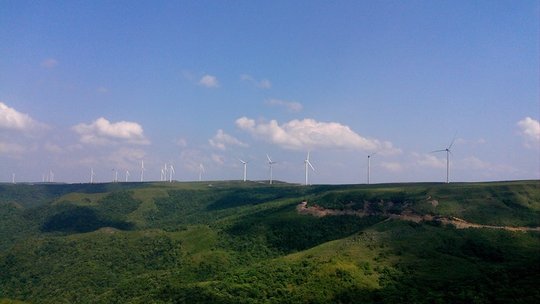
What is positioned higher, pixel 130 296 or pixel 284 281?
pixel 284 281

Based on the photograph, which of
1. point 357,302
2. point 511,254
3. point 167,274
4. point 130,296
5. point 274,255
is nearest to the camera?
point 357,302

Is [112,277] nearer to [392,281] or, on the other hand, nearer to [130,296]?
[130,296]

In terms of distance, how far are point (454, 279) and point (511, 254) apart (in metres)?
30.0

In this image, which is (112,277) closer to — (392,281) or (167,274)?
(167,274)

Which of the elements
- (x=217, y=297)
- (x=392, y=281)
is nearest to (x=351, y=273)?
(x=392, y=281)

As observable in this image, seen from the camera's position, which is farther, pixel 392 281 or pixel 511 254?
pixel 511 254

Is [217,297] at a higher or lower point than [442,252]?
lower

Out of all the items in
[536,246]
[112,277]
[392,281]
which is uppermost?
[536,246]

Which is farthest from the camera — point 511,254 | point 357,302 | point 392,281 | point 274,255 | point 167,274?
point 274,255

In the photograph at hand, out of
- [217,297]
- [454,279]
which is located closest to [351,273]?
[454,279]

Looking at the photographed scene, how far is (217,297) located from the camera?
12925 cm

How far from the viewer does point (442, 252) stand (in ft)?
499

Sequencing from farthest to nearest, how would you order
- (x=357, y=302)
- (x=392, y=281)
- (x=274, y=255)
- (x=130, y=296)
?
(x=274, y=255) < (x=130, y=296) < (x=392, y=281) < (x=357, y=302)

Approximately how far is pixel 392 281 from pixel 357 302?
1691 centimetres
